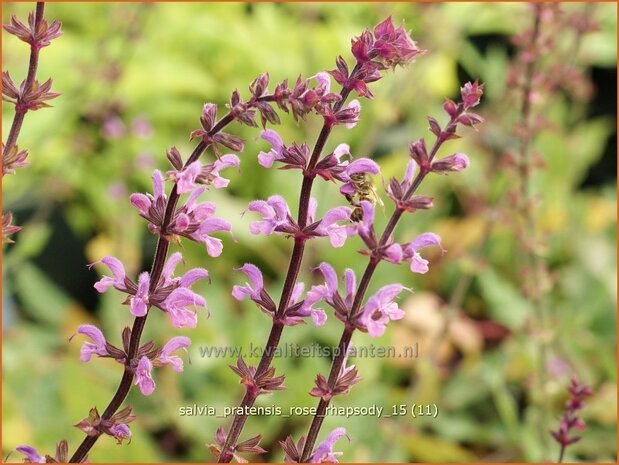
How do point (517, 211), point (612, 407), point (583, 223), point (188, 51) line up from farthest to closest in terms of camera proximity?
point (188, 51) < point (583, 223) < point (612, 407) < point (517, 211)

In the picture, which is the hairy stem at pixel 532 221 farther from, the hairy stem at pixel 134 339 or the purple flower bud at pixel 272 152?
the hairy stem at pixel 134 339

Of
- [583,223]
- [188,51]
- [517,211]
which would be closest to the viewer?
[517,211]

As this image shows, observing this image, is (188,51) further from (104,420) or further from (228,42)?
(104,420)

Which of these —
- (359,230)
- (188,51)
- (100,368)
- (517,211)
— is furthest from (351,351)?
(188,51)

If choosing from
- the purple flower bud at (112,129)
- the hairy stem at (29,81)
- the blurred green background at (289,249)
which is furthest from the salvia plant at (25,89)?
the purple flower bud at (112,129)

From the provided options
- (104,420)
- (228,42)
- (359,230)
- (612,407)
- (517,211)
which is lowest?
(612,407)

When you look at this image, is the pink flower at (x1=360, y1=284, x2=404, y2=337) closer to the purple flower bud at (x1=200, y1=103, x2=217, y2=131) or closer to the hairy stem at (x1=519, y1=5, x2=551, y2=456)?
the purple flower bud at (x1=200, y1=103, x2=217, y2=131)
